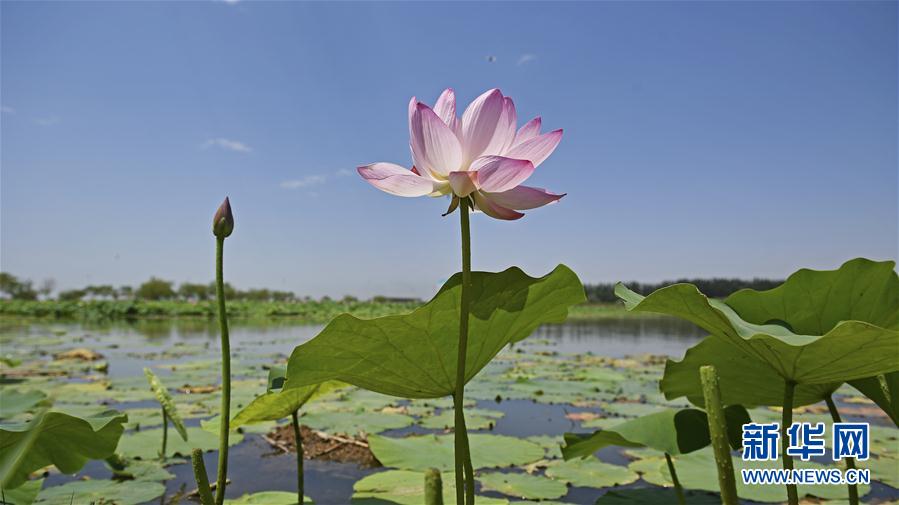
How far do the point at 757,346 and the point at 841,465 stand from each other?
85.2 inches

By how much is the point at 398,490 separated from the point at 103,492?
1.03m

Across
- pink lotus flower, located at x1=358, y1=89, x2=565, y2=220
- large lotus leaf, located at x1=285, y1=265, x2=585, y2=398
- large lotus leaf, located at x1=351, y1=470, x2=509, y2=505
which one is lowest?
large lotus leaf, located at x1=351, y1=470, x2=509, y2=505

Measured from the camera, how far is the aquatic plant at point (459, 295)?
73 cm

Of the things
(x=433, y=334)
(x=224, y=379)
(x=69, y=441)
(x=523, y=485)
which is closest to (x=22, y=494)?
(x=69, y=441)

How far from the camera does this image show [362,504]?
5.00 ft

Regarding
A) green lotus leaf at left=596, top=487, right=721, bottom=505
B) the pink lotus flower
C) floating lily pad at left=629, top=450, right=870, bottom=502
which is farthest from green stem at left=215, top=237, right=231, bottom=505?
floating lily pad at left=629, top=450, right=870, bottom=502

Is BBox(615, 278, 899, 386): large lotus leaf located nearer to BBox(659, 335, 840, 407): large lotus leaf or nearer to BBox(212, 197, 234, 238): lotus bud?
BBox(659, 335, 840, 407): large lotus leaf

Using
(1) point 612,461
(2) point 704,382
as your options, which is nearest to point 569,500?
(1) point 612,461

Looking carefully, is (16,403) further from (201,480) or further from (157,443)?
(201,480)

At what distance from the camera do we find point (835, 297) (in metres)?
1.01

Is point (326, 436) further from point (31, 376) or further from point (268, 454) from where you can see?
point (31, 376)

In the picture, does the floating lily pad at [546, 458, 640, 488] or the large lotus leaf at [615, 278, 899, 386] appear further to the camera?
the floating lily pad at [546, 458, 640, 488]

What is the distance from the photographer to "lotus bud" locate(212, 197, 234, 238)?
0.79 meters

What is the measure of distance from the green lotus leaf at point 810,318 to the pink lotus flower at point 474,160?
295 mm
